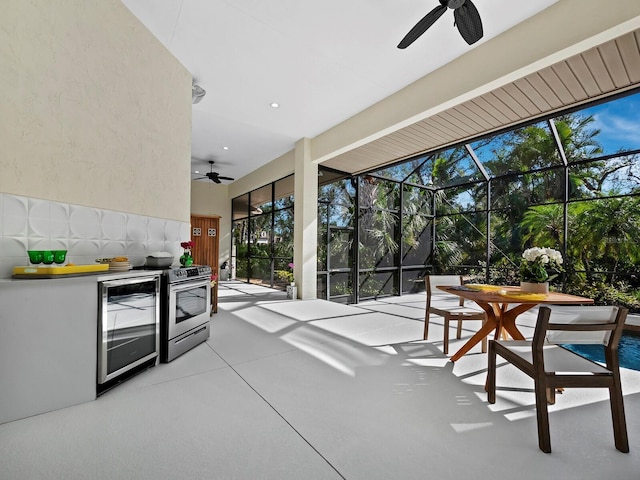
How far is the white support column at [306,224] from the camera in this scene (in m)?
6.07

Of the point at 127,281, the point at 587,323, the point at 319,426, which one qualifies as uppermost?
the point at 127,281

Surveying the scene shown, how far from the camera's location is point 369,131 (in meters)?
4.75

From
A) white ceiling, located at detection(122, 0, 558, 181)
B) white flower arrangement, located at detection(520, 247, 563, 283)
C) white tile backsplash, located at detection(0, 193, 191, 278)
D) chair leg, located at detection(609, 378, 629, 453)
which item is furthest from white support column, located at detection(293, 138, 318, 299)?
chair leg, located at detection(609, 378, 629, 453)

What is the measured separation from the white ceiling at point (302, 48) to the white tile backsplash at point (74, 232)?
2033 mm

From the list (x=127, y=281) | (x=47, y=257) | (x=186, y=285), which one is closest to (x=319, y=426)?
(x=127, y=281)

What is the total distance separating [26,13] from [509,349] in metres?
4.05

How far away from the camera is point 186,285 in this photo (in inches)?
118

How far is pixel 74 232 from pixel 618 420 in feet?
12.7

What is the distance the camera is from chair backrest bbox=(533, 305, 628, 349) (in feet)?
5.58

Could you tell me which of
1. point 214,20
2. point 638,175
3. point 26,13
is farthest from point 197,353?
point 638,175

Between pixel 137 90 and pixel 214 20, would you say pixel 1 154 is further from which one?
pixel 214 20

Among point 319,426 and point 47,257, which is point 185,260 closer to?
point 47,257

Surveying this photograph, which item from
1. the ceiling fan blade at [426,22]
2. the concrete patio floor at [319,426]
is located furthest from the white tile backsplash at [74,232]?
the ceiling fan blade at [426,22]

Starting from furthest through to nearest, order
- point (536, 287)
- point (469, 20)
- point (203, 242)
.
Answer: point (203, 242) < point (536, 287) < point (469, 20)
